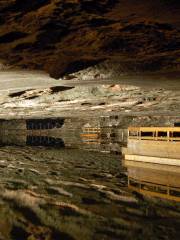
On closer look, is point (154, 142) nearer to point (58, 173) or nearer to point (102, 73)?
point (58, 173)

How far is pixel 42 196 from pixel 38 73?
9.11 ft

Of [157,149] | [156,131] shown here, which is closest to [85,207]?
[157,149]

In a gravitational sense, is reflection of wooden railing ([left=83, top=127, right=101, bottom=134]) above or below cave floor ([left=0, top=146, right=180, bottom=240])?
above

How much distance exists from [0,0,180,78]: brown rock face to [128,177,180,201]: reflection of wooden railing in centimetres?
290

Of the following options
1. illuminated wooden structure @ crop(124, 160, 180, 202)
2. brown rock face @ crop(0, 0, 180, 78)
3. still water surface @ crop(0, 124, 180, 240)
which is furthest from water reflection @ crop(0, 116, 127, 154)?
brown rock face @ crop(0, 0, 180, 78)

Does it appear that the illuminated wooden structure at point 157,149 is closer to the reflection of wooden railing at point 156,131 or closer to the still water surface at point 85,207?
the reflection of wooden railing at point 156,131

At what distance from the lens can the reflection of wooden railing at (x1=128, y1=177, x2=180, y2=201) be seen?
612 cm

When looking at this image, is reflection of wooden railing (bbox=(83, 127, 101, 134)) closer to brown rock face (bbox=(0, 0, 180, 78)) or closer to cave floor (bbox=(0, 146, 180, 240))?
cave floor (bbox=(0, 146, 180, 240))

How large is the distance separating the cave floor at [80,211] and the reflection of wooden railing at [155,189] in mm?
283

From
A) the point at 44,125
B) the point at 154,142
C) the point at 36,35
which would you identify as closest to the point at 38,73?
the point at 36,35

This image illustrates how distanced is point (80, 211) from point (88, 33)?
10.4 feet

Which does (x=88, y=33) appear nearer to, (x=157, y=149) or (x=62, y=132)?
(x=157, y=149)

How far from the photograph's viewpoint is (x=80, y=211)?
5.02m

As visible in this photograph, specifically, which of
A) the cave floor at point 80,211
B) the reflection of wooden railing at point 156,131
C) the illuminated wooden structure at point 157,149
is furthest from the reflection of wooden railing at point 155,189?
the reflection of wooden railing at point 156,131
